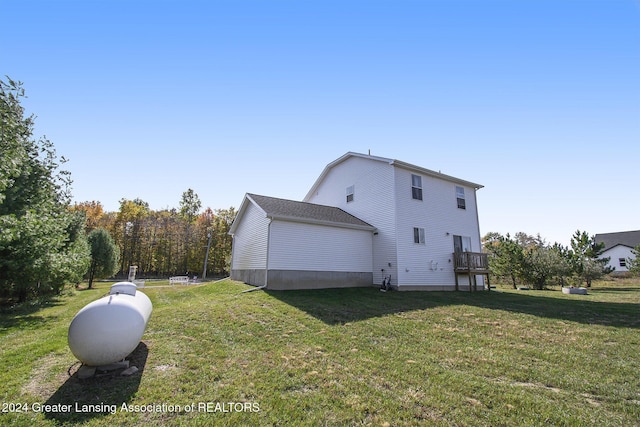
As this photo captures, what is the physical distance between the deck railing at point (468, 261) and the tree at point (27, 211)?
20.1 meters

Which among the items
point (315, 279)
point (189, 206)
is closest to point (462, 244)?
point (315, 279)

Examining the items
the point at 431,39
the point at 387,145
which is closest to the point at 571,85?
the point at 431,39

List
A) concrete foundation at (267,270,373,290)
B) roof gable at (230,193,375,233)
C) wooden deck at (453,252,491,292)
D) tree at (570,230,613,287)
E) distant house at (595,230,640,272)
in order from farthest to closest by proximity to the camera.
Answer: distant house at (595,230,640,272)
tree at (570,230,613,287)
wooden deck at (453,252,491,292)
roof gable at (230,193,375,233)
concrete foundation at (267,270,373,290)

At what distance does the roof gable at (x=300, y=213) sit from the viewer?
13.8m

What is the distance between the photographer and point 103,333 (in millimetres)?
4543

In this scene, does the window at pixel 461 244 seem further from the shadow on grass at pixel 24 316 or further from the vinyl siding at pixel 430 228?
the shadow on grass at pixel 24 316

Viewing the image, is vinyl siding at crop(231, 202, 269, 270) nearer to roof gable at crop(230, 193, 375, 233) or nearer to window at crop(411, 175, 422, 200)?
roof gable at crop(230, 193, 375, 233)

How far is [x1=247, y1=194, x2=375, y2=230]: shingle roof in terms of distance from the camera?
13.9 m

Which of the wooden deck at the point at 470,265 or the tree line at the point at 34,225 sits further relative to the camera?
the wooden deck at the point at 470,265

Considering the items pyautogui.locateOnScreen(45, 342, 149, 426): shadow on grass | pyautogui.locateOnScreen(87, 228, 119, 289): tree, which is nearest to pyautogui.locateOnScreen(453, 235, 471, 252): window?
pyautogui.locateOnScreen(45, 342, 149, 426): shadow on grass

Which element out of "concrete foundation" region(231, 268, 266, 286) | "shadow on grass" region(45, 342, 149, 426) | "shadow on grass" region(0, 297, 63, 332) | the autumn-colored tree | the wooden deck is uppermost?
the autumn-colored tree

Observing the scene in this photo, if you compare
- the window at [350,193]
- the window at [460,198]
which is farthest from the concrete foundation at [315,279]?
the window at [460,198]

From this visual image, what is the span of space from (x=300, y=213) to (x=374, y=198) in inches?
198

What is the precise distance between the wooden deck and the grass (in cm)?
799
